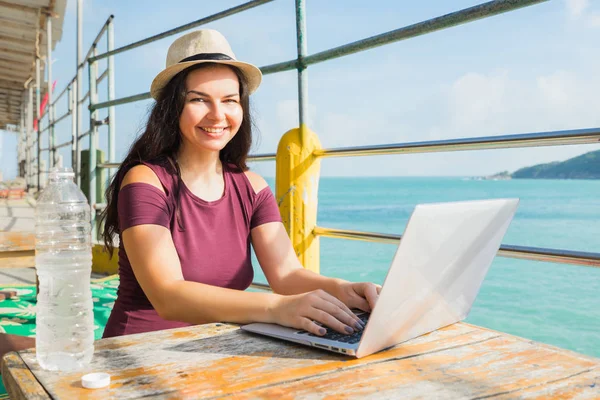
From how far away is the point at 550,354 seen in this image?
84 centimetres

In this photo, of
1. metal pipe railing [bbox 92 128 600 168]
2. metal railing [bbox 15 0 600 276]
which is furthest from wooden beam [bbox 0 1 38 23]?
metal pipe railing [bbox 92 128 600 168]

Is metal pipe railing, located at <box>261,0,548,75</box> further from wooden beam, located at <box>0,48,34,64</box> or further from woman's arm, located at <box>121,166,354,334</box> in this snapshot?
wooden beam, located at <box>0,48,34,64</box>

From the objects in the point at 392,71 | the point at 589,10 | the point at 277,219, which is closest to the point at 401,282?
the point at 277,219

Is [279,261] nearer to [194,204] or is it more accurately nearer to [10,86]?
[194,204]

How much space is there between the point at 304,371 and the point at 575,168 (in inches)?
1694

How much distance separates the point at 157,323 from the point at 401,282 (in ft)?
2.37

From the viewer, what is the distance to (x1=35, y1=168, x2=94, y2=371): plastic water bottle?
802mm

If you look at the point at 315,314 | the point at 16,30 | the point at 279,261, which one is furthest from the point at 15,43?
the point at 315,314

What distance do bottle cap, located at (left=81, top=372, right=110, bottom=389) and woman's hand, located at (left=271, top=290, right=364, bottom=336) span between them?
32 centimetres

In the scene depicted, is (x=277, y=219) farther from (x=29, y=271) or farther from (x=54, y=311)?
(x=29, y=271)

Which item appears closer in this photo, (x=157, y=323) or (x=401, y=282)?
(x=401, y=282)

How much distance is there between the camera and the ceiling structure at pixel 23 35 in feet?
21.3

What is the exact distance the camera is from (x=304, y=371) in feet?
2.43

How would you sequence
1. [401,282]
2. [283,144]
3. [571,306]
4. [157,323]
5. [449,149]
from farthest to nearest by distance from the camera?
[571,306] < [283,144] < [449,149] < [157,323] < [401,282]
